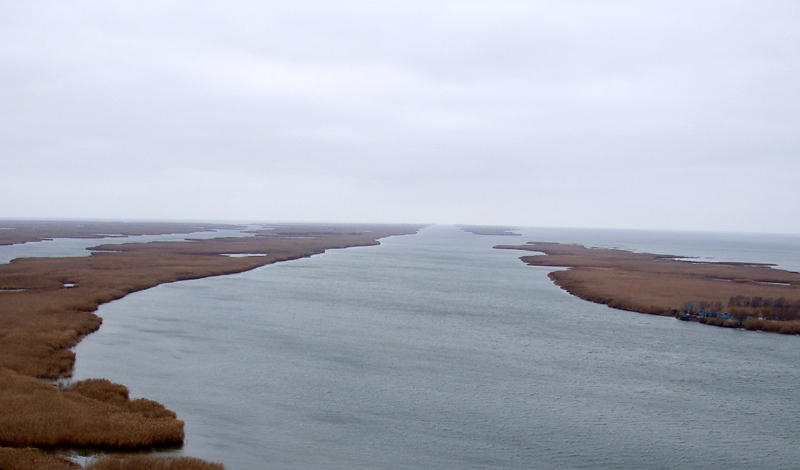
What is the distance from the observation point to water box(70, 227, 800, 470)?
758 inches

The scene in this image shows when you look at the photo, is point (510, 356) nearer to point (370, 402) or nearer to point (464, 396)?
point (464, 396)

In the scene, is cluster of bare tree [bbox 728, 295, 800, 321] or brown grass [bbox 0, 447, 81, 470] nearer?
brown grass [bbox 0, 447, 81, 470]

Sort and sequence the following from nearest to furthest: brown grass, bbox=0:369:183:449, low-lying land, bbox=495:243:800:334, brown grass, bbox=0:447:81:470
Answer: brown grass, bbox=0:447:81:470
brown grass, bbox=0:369:183:449
low-lying land, bbox=495:243:800:334

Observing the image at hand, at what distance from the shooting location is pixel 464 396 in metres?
24.2

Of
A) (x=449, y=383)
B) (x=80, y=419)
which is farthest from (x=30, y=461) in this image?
(x=449, y=383)

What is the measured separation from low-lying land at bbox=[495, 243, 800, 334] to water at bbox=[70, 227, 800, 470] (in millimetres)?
2936

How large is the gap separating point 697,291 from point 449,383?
4074 centimetres

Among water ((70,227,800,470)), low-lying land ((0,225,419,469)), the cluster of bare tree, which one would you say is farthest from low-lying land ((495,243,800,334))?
low-lying land ((0,225,419,469))

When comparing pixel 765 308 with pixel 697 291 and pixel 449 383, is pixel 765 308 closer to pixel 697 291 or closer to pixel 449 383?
pixel 697 291

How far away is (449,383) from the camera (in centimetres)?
2597

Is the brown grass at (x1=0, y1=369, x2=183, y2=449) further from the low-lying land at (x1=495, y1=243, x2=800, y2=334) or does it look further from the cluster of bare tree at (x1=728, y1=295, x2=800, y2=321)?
the cluster of bare tree at (x1=728, y1=295, x2=800, y2=321)

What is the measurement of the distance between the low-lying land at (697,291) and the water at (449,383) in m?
2.94

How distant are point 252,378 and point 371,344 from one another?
28.2 ft

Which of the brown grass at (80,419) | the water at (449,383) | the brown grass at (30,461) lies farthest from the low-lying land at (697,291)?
the brown grass at (30,461)
